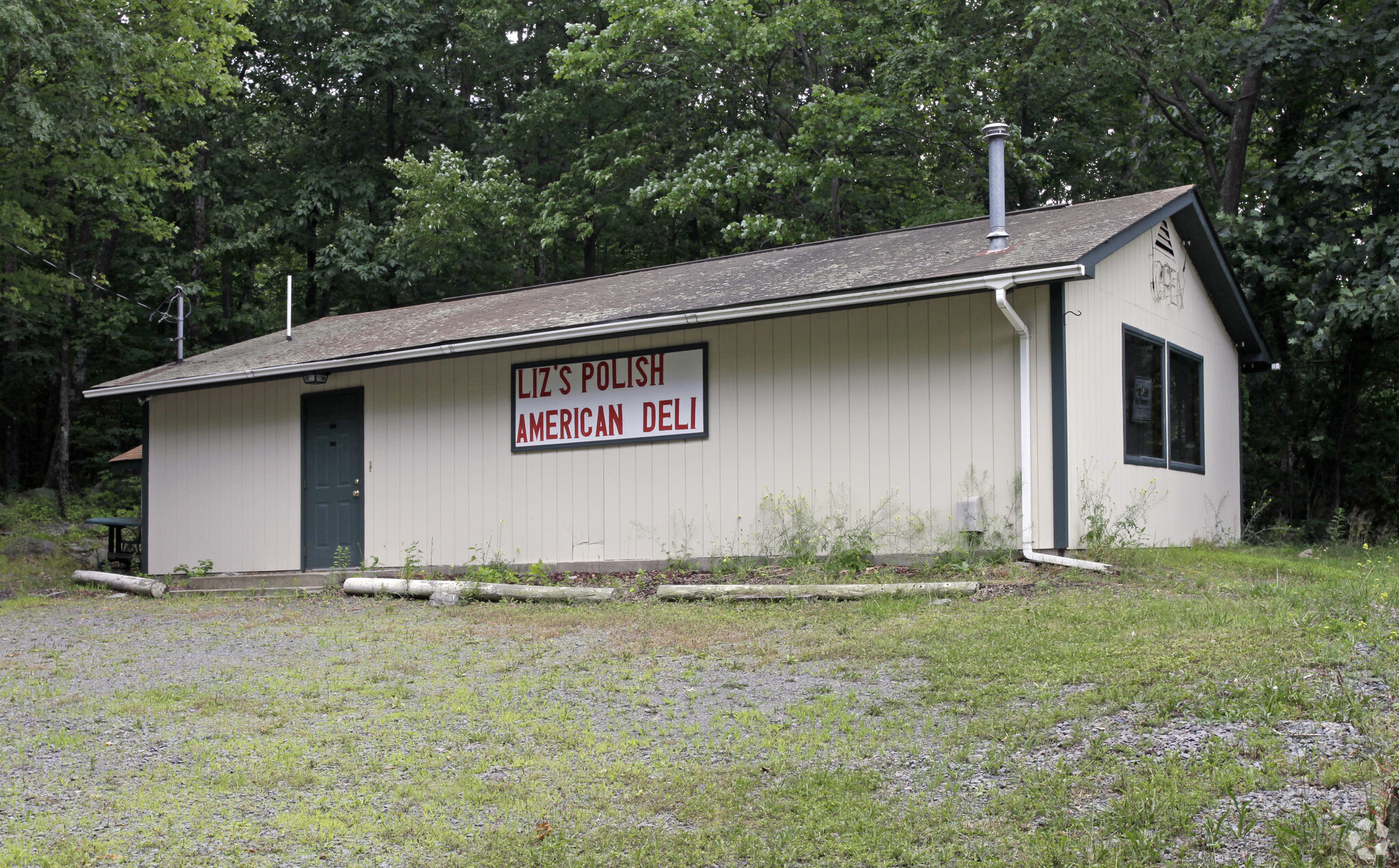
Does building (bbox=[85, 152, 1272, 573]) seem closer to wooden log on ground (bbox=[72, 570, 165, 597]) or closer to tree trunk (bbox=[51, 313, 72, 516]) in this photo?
wooden log on ground (bbox=[72, 570, 165, 597])

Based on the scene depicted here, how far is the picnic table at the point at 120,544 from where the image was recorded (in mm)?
15547

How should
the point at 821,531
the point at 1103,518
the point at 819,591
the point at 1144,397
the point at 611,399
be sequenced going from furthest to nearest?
the point at 611,399 → the point at 1144,397 → the point at 821,531 → the point at 1103,518 → the point at 819,591

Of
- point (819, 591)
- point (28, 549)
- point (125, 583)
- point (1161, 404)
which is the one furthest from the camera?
point (28, 549)

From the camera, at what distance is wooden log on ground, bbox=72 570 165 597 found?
12.5 metres

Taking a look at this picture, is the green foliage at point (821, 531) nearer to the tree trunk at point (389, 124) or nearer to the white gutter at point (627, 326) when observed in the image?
the white gutter at point (627, 326)

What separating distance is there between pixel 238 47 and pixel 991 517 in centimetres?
2232

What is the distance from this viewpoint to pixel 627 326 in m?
10.8

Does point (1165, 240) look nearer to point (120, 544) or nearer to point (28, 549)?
point (120, 544)

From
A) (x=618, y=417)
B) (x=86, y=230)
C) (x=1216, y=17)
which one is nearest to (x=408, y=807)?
(x=618, y=417)

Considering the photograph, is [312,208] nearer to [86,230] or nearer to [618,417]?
[86,230]

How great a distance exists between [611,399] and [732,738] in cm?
685

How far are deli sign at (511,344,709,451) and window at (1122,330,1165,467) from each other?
155 inches

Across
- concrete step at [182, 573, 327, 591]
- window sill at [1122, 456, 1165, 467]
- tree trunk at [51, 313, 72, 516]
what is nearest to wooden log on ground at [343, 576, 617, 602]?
concrete step at [182, 573, 327, 591]

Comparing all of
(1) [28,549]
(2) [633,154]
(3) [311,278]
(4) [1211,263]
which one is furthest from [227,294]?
(4) [1211,263]
